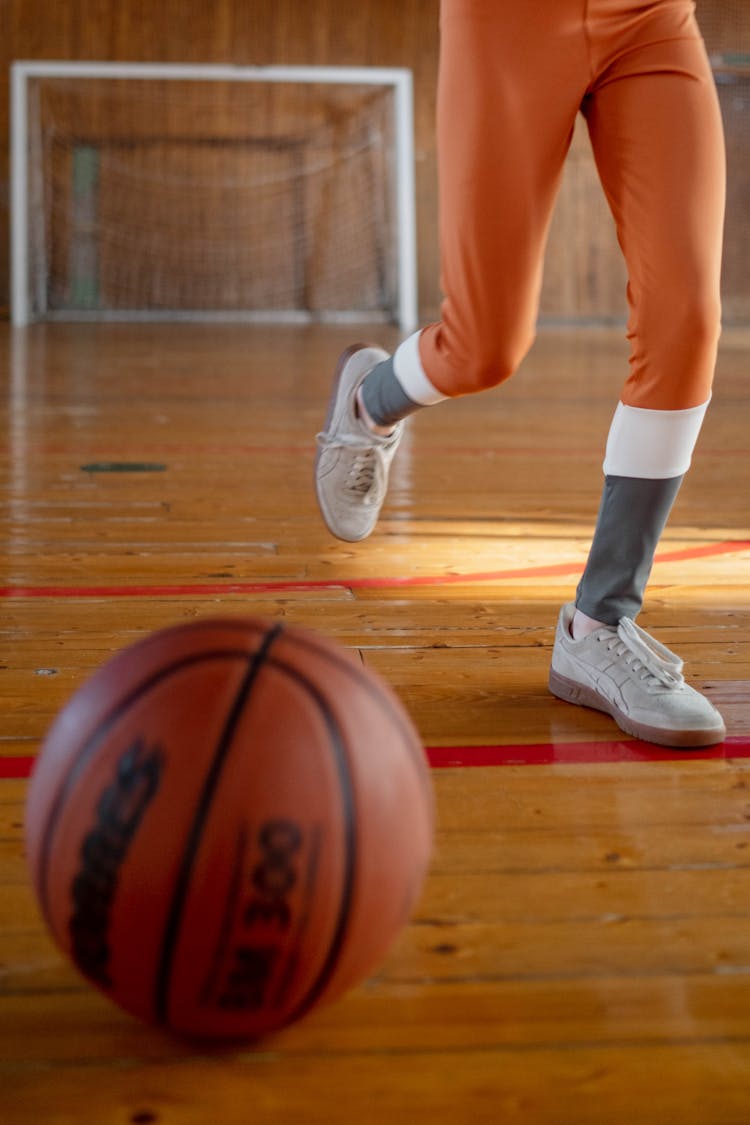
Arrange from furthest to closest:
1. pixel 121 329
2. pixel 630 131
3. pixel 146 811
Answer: pixel 121 329, pixel 630 131, pixel 146 811

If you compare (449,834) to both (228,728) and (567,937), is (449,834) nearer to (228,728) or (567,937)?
(567,937)

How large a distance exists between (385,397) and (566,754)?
742 millimetres

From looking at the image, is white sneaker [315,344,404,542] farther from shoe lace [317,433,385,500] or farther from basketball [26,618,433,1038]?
basketball [26,618,433,1038]

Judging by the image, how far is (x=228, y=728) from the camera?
2.90ft

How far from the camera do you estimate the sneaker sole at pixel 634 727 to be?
1565 mm

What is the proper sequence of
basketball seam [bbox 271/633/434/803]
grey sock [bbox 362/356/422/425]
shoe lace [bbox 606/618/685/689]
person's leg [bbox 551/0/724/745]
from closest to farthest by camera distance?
basketball seam [bbox 271/633/434/803]
person's leg [bbox 551/0/724/745]
shoe lace [bbox 606/618/685/689]
grey sock [bbox 362/356/422/425]

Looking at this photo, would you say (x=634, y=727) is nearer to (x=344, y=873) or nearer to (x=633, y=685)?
(x=633, y=685)

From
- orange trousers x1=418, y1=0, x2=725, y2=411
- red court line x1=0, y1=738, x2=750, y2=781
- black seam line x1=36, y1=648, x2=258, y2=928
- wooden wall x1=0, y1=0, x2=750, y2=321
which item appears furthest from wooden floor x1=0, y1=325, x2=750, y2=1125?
wooden wall x1=0, y1=0, x2=750, y2=321

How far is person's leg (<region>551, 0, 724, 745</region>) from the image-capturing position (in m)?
1.51

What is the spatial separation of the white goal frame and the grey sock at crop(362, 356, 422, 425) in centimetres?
725

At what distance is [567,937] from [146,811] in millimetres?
441

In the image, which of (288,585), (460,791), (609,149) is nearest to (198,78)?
(288,585)

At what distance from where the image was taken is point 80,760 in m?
0.91

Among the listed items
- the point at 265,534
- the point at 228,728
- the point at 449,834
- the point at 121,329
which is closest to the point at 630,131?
the point at 449,834
